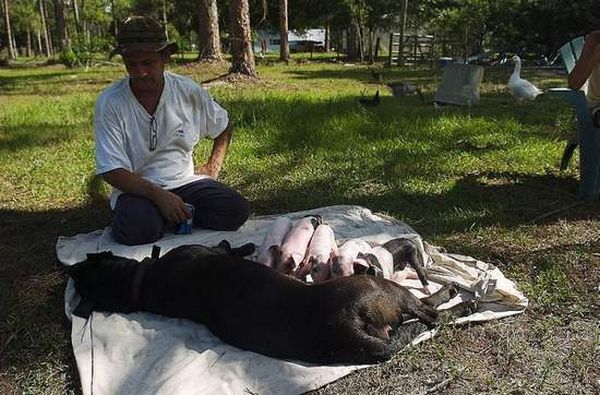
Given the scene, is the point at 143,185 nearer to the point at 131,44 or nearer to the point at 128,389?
the point at 131,44

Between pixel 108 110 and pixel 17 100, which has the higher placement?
pixel 108 110

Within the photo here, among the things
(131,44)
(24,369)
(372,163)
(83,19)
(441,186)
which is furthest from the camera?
(83,19)

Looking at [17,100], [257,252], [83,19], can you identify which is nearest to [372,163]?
[257,252]

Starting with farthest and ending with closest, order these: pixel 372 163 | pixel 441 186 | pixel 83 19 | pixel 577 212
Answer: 1. pixel 83 19
2. pixel 372 163
3. pixel 441 186
4. pixel 577 212

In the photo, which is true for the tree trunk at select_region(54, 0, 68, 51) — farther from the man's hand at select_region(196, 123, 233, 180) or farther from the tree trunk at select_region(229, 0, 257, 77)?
the man's hand at select_region(196, 123, 233, 180)

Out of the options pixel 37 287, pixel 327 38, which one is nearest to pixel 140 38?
pixel 37 287

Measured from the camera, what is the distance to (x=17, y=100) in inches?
456

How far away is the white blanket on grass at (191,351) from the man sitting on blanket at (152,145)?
0.24 metres

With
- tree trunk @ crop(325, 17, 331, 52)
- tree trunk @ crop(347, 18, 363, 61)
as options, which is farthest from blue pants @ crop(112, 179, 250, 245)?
tree trunk @ crop(325, 17, 331, 52)

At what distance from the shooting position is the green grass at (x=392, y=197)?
107 inches

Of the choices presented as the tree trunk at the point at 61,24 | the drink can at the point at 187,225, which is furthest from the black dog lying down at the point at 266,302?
the tree trunk at the point at 61,24

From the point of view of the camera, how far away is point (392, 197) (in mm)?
4949

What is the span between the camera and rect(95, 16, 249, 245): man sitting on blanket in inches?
143

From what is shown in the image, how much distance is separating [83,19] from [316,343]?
4367 cm
